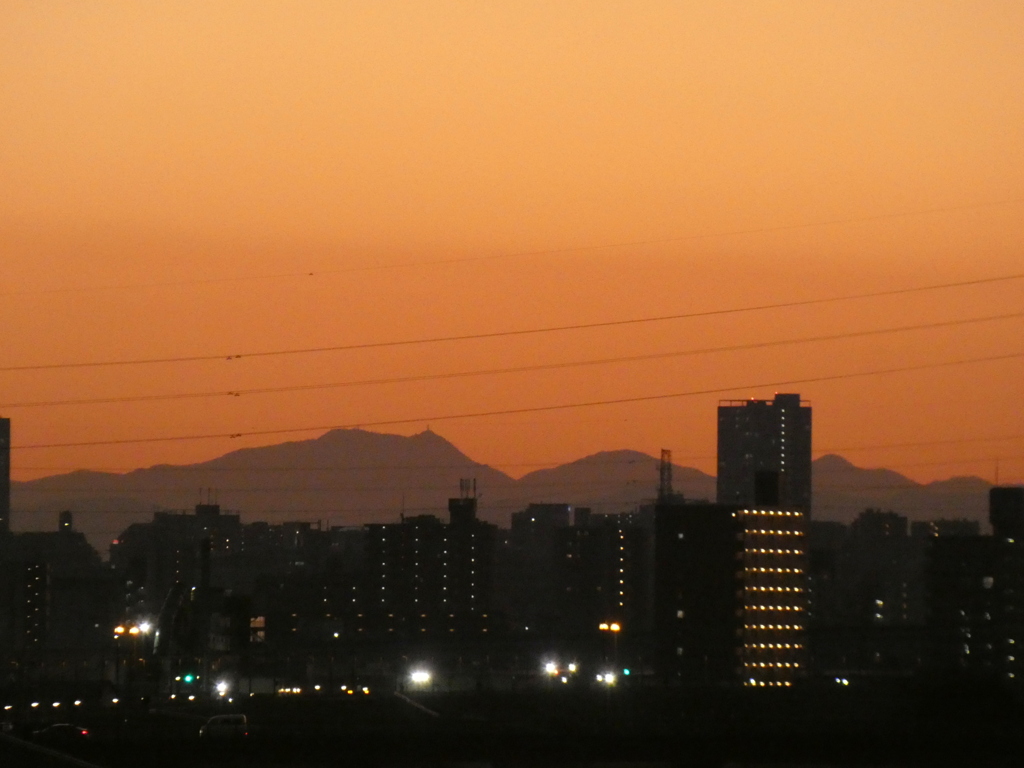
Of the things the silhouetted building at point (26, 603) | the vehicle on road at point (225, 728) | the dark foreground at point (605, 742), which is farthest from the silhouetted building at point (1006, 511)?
the vehicle on road at point (225, 728)

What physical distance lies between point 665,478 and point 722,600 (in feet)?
162

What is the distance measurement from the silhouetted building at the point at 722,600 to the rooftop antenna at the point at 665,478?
3868 centimetres

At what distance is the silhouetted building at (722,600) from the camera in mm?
139750

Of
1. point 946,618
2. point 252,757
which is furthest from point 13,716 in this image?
point 946,618

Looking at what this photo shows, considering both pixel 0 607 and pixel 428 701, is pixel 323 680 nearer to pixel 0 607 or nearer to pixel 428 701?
pixel 428 701

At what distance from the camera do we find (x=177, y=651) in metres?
97.0

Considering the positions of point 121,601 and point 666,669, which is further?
point 121,601

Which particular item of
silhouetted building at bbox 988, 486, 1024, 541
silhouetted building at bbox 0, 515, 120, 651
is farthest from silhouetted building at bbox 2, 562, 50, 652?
silhouetted building at bbox 988, 486, 1024, 541

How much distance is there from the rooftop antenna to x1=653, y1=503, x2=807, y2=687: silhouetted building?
127 ft

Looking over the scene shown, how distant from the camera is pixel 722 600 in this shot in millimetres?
142375

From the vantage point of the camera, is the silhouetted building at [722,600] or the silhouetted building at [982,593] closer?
the silhouetted building at [982,593]

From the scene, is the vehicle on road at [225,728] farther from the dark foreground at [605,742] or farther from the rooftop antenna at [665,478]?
the rooftop antenna at [665,478]

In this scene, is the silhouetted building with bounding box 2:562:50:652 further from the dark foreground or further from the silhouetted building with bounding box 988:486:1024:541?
the silhouetted building with bounding box 988:486:1024:541

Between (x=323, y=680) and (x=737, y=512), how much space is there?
49583 mm
